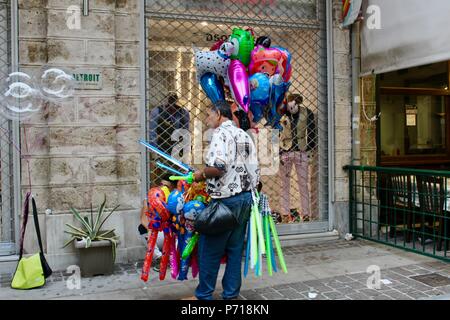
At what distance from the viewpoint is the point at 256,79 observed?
16.4 ft

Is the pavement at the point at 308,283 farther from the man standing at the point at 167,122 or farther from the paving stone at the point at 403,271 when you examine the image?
the man standing at the point at 167,122

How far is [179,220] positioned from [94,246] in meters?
1.58

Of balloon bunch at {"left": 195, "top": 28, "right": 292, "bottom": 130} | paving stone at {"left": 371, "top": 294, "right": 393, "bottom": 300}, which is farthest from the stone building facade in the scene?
paving stone at {"left": 371, "top": 294, "right": 393, "bottom": 300}

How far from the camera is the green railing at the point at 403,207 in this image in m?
6.55

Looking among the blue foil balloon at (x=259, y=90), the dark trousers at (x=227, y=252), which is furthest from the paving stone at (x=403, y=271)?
the blue foil balloon at (x=259, y=90)

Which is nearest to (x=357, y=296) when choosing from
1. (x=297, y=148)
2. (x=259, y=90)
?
(x=259, y=90)

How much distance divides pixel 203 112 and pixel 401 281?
11.1 ft

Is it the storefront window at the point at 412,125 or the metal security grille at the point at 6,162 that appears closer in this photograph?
the metal security grille at the point at 6,162

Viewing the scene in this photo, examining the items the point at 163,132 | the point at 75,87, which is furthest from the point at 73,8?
the point at 163,132

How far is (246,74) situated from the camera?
5020 mm

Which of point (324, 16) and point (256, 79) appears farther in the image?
point (324, 16)

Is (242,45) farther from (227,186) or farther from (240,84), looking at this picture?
(227,186)
